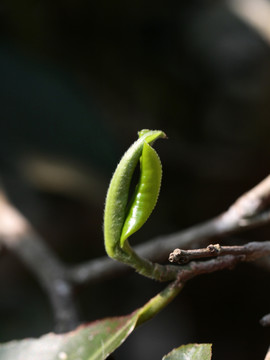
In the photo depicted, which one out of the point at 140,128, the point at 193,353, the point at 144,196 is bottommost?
the point at 193,353

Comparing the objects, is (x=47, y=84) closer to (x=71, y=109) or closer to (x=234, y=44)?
(x=71, y=109)

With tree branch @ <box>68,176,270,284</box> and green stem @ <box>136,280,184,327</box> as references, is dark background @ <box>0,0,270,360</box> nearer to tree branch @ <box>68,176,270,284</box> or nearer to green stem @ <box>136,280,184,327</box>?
tree branch @ <box>68,176,270,284</box>

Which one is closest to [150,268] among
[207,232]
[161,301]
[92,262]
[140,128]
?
[161,301]

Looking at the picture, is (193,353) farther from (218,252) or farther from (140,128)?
(140,128)

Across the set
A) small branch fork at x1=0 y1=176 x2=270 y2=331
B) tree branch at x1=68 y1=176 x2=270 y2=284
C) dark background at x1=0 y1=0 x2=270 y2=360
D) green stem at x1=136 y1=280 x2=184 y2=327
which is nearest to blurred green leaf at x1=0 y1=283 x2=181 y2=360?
green stem at x1=136 y1=280 x2=184 y2=327

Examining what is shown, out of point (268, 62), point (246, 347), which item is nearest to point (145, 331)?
point (246, 347)

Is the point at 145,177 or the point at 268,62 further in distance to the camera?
the point at 268,62
